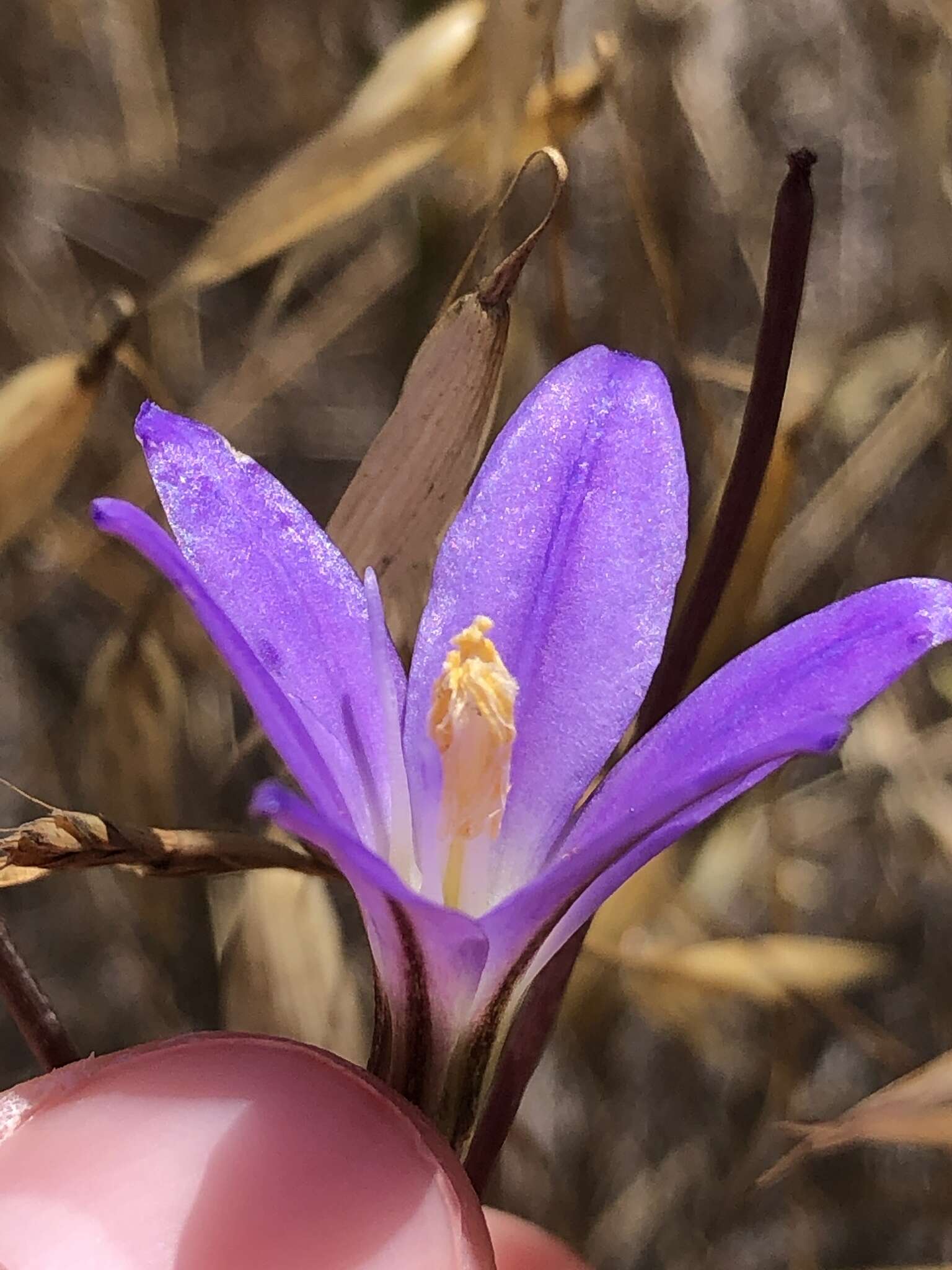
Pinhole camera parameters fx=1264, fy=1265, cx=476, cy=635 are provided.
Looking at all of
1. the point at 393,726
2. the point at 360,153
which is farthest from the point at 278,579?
the point at 360,153

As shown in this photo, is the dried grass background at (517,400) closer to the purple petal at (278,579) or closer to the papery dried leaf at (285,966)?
the papery dried leaf at (285,966)

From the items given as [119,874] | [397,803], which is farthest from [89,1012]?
[397,803]

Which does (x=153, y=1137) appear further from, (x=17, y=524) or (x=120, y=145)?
(x=120, y=145)

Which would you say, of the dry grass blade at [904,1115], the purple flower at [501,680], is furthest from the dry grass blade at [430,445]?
the dry grass blade at [904,1115]

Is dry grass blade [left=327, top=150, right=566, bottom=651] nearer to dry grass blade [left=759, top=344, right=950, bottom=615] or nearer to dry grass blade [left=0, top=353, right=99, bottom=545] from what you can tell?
dry grass blade [left=0, top=353, right=99, bottom=545]

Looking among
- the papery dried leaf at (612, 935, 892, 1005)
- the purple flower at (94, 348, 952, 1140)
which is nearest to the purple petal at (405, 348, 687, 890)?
the purple flower at (94, 348, 952, 1140)

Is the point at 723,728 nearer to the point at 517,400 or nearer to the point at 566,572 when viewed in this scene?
the point at 566,572
